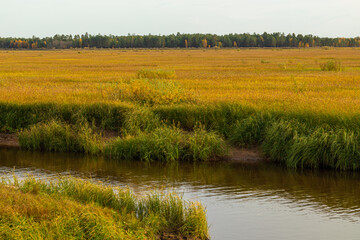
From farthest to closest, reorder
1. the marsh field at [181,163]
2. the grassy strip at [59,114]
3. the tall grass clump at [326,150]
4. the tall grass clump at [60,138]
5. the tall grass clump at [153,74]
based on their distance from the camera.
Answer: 1. the tall grass clump at [153,74]
2. the grassy strip at [59,114]
3. the tall grass clump at [60,138]
4. the tall grass clump at [326,150]
5. the marsh field at [181,163]

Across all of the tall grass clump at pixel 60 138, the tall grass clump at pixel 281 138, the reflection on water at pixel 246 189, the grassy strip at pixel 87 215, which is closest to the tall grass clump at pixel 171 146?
the reflection on water at pixel 246 189

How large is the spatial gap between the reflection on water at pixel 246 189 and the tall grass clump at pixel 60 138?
20.9 inches

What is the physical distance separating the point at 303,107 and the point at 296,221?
28.0ft

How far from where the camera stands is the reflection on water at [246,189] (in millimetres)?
10781

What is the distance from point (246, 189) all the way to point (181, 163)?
3726 mm

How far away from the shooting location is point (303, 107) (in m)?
19.0

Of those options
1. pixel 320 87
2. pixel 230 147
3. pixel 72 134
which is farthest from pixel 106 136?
pixel 320 87

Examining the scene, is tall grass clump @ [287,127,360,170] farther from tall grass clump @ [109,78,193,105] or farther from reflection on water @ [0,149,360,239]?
tall grass clump @ [109,78,193,105]

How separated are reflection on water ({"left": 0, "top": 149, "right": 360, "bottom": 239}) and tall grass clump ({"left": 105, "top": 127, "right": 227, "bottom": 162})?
1.53 feet

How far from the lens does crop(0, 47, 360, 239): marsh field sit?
990 centimetres

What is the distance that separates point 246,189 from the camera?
14.2m

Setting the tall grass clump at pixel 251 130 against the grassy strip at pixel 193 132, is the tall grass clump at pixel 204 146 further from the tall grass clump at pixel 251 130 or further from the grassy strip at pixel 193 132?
the tall grass clump at pixel 251 130

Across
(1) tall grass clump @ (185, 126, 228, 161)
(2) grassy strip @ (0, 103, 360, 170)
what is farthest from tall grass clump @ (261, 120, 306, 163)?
(1) tall grass clump @ (185, 126, 228, 161)

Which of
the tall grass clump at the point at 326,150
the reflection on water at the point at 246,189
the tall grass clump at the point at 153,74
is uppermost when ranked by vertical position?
the tall grass clump at the point at 153,74
